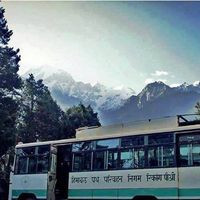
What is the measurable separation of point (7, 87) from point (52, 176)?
2252 centimetres

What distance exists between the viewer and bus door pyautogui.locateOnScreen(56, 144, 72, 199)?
56.6 ft

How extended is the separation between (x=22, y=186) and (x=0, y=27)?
26.1 meters

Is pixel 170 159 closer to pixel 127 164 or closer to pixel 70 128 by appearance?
pixel 127 164

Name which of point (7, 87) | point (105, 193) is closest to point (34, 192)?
point (105, 193)

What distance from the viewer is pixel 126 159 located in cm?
1449

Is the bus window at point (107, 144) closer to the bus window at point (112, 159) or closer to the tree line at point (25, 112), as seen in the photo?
the bus window at point (112, 159)

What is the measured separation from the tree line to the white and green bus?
16196 mm

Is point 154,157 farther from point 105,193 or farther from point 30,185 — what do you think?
point 30,185

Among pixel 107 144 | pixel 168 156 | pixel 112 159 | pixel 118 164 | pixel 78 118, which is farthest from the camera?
pixel 78 118

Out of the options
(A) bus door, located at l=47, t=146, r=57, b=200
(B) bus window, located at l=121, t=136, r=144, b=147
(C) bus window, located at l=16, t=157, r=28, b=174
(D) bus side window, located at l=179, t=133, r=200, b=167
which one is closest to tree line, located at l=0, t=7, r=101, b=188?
(C) bus window, located at l=16, t=157, r=28, b=174

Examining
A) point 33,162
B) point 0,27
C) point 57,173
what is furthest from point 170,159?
point 0,27

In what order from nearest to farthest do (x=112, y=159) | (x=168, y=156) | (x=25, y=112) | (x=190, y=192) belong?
(x=190, y=192), (x=168, y=156), (x=112, y=159), (x=25, y=112)

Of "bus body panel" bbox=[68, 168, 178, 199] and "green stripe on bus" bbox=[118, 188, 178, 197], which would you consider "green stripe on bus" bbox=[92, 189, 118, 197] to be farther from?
Answer: "green stripe on bus" bbox=[118, 188, 178, 197]

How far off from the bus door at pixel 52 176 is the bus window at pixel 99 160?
273 cm
